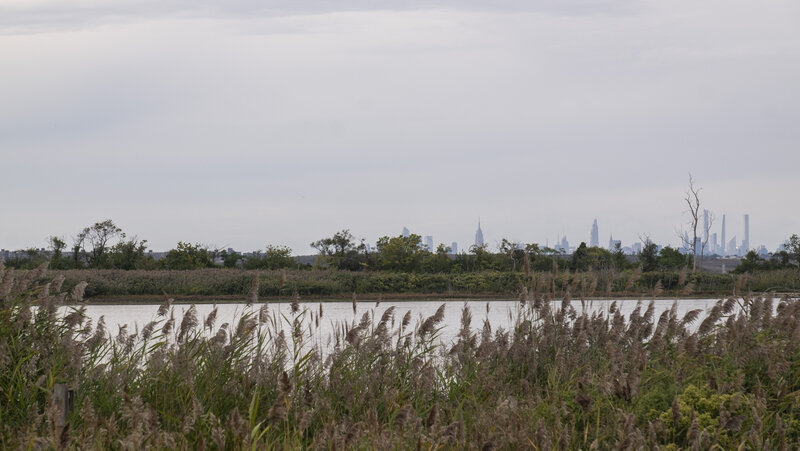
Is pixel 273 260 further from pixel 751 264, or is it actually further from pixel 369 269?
pixel 751 264

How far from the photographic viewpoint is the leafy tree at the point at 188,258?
3394 cm

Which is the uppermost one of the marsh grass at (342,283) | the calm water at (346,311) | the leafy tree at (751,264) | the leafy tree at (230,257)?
the leafy tree at (751,264)

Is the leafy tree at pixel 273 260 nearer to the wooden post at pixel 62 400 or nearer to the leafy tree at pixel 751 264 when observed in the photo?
the leafy tree at pixel 751 264

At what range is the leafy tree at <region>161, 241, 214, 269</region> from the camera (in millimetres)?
33938

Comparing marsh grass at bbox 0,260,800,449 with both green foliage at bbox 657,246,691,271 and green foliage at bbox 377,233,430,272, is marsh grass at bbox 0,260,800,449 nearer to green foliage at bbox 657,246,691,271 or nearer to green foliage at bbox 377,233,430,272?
green foliage at bbox 377,233,430,272

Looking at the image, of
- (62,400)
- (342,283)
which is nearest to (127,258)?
(342,283)

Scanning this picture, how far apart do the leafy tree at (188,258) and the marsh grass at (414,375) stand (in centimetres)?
2742

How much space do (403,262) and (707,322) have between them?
1014 inches

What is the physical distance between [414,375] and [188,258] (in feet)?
94.4

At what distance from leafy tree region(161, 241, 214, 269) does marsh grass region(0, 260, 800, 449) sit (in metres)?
27.4

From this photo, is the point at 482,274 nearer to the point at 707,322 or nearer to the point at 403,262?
the point at 403,262

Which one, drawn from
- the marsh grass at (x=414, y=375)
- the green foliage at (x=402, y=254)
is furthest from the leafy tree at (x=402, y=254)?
the marsh grass at (x=414, y=375)

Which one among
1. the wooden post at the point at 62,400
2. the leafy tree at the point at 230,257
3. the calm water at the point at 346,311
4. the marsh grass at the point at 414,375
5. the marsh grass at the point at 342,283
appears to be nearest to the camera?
the wooden post at the point at 62,400

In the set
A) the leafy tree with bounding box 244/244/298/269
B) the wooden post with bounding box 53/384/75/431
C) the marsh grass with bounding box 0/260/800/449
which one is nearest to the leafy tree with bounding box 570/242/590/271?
the leafy tree with bounding box 244/244/298/269
